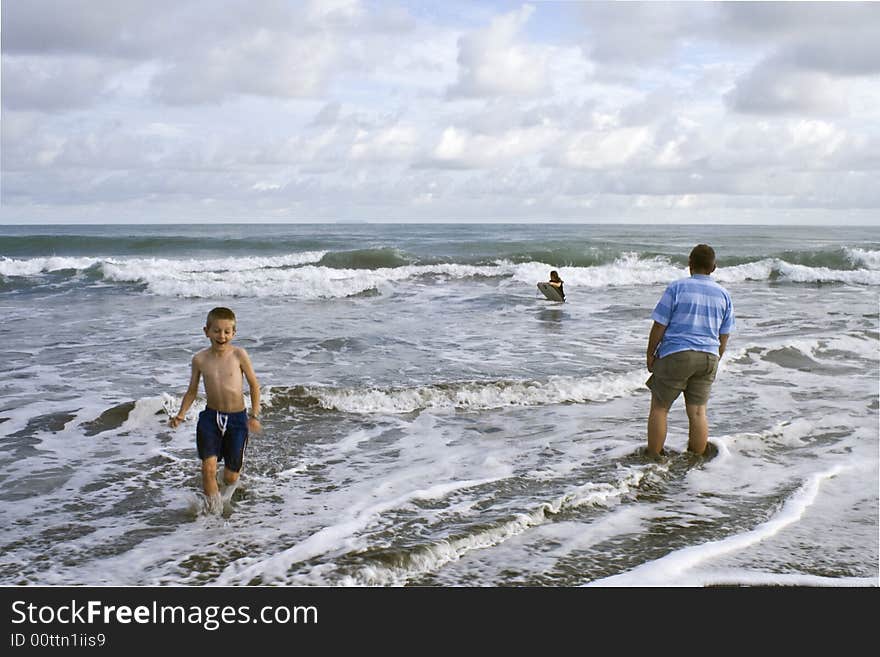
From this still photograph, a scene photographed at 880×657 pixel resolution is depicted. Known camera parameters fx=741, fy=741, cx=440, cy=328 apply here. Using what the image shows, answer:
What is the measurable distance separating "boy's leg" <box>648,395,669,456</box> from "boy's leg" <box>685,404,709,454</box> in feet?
0.75

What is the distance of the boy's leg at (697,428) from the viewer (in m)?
6.59

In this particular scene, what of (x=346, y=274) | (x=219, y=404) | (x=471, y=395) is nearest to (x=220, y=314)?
(x=219, y=404)

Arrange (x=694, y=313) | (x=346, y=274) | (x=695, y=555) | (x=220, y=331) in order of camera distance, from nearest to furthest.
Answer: (x=695, y=555) → (x=220, y=331) → (x=694, y=313) → (x=346, y=274)

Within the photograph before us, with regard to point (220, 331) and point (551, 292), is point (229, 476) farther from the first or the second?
point (551, 292)

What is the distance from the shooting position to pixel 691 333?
6223 millimetres

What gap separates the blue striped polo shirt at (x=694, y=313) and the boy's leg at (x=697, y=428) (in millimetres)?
594

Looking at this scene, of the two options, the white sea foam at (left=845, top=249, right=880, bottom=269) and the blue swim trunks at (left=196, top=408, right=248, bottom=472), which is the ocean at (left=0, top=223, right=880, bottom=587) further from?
the white sea foam at (left=845, top=249, right=880, bottom=269)

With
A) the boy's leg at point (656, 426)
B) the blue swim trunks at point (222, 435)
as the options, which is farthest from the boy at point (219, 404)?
the boy's leg at point (656, 426)

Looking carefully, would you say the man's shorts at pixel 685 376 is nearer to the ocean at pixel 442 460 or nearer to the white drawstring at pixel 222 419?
the ocean at pixel 442 460

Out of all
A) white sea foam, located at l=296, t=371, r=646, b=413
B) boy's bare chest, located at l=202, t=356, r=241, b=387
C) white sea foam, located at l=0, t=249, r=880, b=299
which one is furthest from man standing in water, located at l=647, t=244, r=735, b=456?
A: white sea foam, located at l=0, t=249, r=880, b=299

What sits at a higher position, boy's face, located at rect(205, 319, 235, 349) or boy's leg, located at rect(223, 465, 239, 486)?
boy's face, located at rect(205, 319, 235, 349)

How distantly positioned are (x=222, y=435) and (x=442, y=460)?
216cm

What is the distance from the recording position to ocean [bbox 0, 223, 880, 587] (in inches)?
180

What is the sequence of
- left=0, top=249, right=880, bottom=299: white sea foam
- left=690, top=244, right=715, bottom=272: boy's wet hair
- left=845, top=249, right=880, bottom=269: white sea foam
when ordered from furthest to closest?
left=845, top=249, right=880, bottom=269: white sea foam, left=0, top=249, right=880, bottom=299: white sea foam, left=690, top=244, right=715, bottom=272: boy's wet hair
